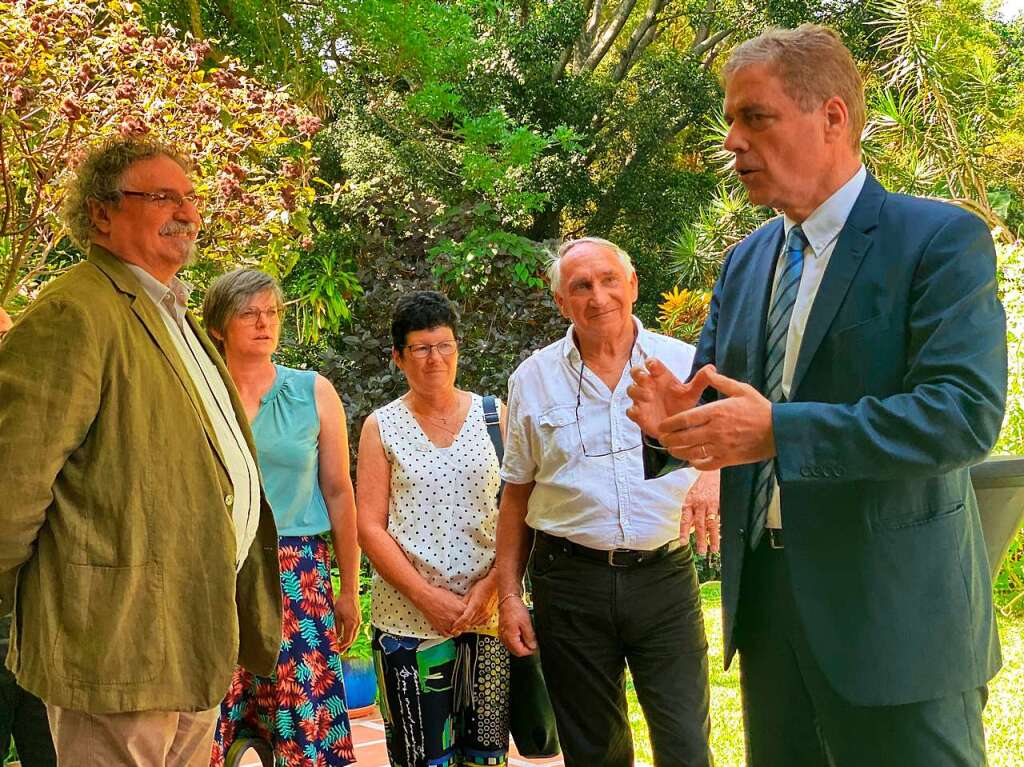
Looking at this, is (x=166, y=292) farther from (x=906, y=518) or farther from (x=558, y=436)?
(x=906, y=518)

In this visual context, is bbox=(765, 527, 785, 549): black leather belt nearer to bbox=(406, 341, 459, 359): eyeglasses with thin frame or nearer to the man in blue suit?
the man in blue suit

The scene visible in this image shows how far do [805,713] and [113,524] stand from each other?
131cm

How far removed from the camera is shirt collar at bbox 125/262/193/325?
236 centimetres

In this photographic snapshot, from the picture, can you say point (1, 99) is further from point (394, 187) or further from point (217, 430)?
point (394, 187)

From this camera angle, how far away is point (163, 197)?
2.41 meters

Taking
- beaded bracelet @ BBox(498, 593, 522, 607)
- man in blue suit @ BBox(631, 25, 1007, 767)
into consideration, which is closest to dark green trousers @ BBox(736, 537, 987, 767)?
man in blue suit @ BBox(631, 25, 1007, 767)

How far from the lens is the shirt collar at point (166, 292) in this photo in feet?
7.75

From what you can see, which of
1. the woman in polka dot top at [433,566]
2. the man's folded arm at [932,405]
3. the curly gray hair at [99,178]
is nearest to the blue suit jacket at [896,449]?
the man's folded arm at [932,405]

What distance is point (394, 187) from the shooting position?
28.7 feet

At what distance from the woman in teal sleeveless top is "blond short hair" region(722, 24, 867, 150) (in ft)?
5.76

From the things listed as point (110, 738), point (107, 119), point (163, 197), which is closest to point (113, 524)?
point (110, 738)

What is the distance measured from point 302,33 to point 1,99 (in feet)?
23.0

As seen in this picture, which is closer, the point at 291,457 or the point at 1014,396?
the point at 291,457

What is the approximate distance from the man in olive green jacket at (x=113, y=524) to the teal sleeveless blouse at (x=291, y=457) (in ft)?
2.27
